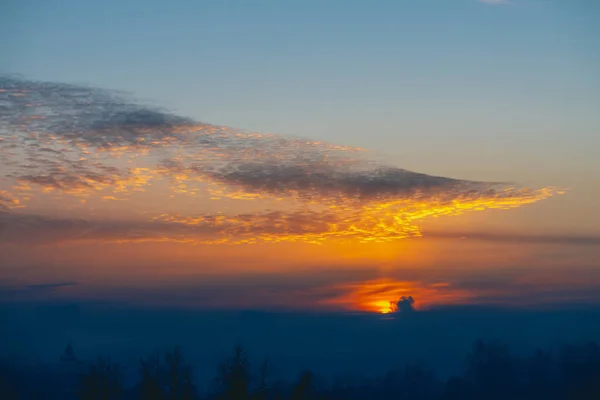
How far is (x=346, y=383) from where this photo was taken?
152 ft

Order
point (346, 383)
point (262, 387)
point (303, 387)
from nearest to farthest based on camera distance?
point (303, 387) < point (262, 387) < point (346, 383)

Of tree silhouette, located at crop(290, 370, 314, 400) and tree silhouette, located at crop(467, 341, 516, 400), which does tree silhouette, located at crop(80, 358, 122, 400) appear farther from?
tree silhouette, located at crop(467, 341, 516, 400)

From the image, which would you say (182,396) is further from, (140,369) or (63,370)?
(63,370)

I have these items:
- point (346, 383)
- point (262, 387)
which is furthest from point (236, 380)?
point (346, 383)

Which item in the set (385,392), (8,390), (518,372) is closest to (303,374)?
(8,390)

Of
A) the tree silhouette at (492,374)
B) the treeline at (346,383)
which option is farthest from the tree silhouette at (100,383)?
the tree silhouette at (492,374)

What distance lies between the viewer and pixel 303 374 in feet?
66.6

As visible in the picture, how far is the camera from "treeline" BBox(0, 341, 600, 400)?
836 inches

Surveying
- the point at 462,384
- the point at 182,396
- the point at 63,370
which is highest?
the point at 182,396

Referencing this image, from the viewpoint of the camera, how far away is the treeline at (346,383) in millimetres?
21234

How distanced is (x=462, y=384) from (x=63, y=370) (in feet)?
131

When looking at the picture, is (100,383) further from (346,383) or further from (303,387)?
(346,383)

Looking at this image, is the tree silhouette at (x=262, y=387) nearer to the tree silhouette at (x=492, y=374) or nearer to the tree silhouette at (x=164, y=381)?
the tree silhouette at (x=164, y=381)

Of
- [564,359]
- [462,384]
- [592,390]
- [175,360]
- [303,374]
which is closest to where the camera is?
[303,374]
